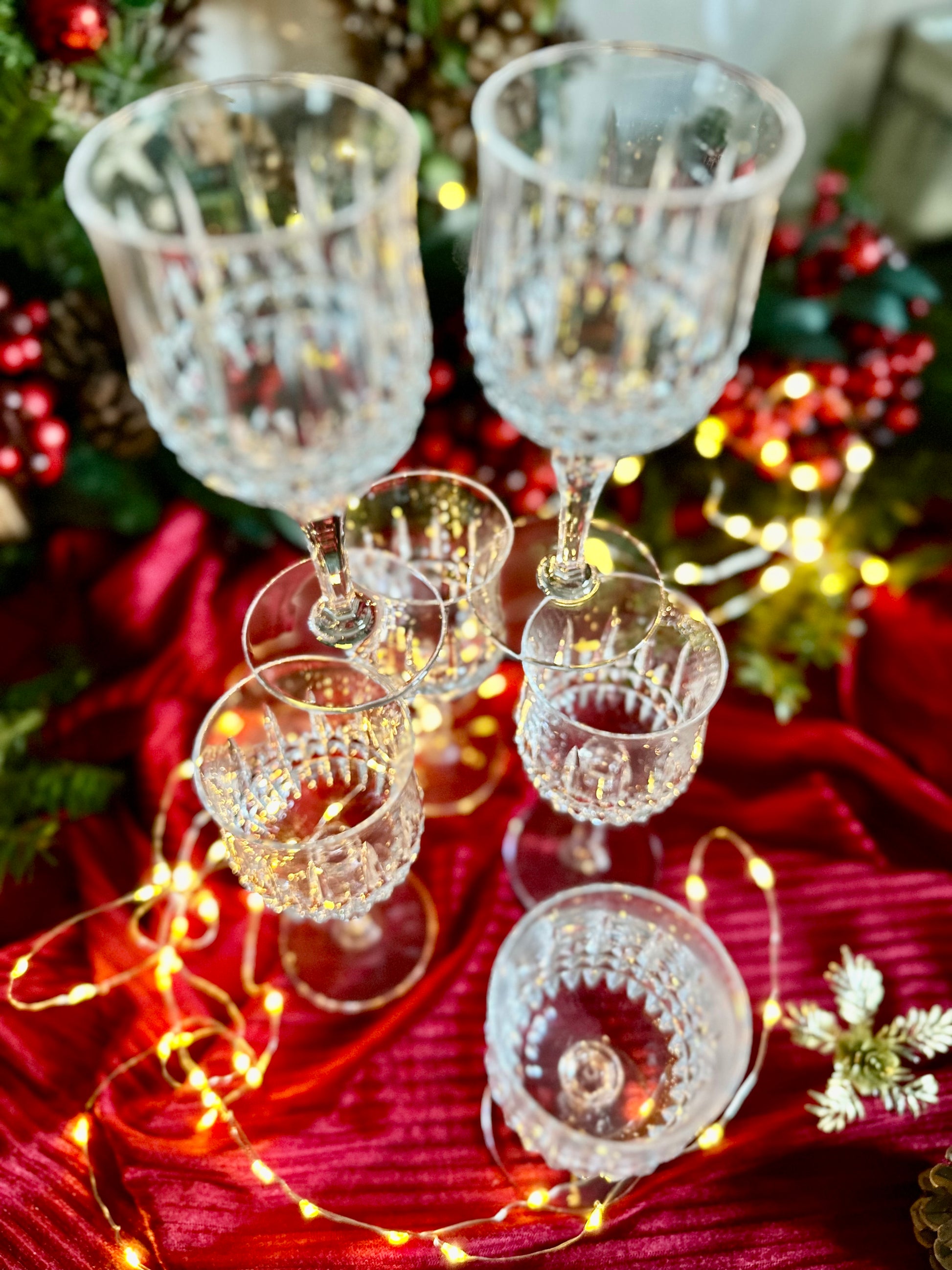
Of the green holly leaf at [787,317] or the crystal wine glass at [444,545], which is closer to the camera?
the crystal wine glass at [444,545]

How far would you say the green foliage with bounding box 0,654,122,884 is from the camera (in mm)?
812

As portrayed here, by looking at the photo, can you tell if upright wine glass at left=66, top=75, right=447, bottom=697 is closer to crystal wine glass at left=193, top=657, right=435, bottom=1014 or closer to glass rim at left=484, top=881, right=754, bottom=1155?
crystal wine glass at left=193, top=657, right=435, bottom=1014

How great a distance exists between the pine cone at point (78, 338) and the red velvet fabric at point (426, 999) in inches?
6.7

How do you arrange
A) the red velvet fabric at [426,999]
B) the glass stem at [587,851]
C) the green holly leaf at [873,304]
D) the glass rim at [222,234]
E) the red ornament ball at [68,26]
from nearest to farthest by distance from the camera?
the glass rim at [222,234] → the red velvet fabric at [426,999] → the red ornament ball at [68,26] → the glass stem at [587,851] → the green holly leaf at [873,304]

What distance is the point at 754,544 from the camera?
1019mm

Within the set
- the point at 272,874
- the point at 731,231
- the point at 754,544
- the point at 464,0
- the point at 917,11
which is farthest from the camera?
the point at 917,11

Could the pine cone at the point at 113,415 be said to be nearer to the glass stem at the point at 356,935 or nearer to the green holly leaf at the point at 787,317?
the glass stem at the point at 356,935

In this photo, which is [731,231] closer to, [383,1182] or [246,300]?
[246,300]

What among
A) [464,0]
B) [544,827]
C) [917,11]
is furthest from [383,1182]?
[917,11]

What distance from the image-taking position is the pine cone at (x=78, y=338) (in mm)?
889

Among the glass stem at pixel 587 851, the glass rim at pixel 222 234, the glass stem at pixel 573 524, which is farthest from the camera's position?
the glass stem at pixel 587 851

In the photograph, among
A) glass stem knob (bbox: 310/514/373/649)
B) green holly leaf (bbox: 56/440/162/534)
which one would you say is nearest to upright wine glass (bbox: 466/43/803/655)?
glass stem knob (bbox: 310/514/373/649)

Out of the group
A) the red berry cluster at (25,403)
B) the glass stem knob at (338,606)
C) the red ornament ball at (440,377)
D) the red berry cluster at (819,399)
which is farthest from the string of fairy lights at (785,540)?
the red berry cluster at (25,403)

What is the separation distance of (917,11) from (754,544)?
2.21 feet
